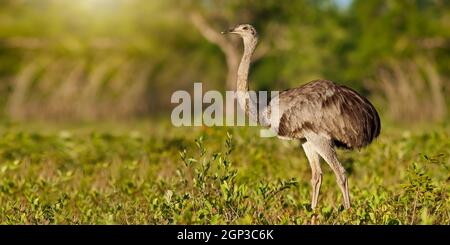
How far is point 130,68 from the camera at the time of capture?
4209cm

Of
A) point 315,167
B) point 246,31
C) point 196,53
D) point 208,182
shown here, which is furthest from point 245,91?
point 196,53

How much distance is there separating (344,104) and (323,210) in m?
1.41

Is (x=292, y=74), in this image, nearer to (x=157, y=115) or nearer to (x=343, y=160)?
(x=157, y=115)

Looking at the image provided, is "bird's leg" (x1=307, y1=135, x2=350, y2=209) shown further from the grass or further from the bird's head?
the bird's head

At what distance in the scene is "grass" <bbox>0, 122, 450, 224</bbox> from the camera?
7379 mm

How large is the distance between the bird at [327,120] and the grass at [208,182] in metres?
0.50

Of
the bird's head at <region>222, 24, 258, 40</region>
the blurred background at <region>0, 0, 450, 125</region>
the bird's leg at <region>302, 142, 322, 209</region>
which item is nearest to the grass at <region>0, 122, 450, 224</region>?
the bird's leg at <region>302, 142, 322, 209</region>

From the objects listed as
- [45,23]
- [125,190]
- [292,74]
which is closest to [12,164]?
[125,190]

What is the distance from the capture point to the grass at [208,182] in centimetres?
738

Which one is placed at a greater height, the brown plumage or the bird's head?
the bird's head

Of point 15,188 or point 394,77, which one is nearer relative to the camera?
point 15,188

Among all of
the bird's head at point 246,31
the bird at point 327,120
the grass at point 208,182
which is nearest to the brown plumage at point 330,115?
the bird at point 327,120
